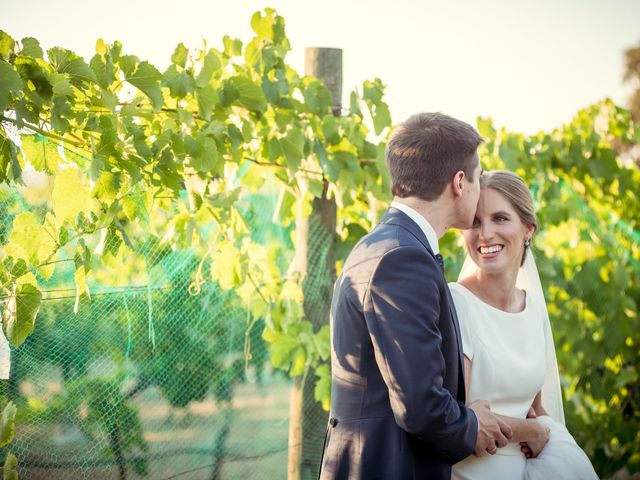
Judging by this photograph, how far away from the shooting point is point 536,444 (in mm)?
2438

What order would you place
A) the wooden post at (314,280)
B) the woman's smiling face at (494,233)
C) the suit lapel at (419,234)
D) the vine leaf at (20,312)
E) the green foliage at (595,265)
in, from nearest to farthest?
the suit lapel at (419,234), the vine leaf at (20,312), the woman's smiling face at (494,233), the wooden post at (314,280), the green foliage at (595,265)

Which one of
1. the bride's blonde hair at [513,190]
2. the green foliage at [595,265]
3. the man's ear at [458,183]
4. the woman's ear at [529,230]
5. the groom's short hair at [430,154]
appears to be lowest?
the green foliage at [595,265]

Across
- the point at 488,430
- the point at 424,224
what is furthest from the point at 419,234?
the point at 488,430

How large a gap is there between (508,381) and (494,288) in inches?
14.4

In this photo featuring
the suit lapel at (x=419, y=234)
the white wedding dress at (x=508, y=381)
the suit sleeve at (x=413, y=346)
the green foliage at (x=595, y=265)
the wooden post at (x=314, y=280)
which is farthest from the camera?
the green foliage at (x=595, y=265)

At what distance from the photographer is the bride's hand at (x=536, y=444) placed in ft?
7.96

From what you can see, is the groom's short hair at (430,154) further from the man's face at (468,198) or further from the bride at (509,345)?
the bride at (509,345)

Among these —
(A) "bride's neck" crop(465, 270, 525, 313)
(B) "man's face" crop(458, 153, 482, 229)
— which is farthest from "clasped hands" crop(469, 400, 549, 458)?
(B) "man's face" crop(458, 153, 482, 229)

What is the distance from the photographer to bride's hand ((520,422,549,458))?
243cm

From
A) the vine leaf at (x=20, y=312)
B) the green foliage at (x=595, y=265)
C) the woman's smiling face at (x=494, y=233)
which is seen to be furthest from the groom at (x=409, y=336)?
the green foliage at (x=595, y=265)

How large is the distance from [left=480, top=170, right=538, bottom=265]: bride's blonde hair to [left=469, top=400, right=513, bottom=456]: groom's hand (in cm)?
74

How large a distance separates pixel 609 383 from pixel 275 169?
305 cm

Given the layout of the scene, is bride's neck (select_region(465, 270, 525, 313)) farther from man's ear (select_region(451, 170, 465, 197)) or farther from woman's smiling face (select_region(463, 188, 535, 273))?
man's ear (select_region(451, 170, 465, 197))

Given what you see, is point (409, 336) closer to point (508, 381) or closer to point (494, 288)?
point (508, 381)
